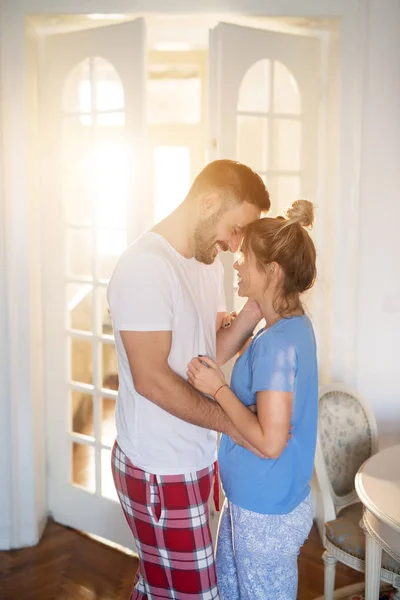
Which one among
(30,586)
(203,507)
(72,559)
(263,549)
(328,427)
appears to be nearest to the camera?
(263,549)

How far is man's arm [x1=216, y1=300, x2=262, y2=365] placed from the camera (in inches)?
87.4

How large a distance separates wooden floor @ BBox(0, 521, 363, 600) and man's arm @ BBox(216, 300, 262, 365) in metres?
1.21

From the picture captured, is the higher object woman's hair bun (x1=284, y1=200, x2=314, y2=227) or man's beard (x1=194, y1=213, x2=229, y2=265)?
woman's hair bun (x1=284, y1=200, x2=314, y2=227)

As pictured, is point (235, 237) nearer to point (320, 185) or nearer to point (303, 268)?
point (303, 268)

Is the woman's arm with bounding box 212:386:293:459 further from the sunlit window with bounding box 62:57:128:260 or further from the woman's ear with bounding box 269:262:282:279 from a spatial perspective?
the sunlit window with bounding box 62:57:128:260

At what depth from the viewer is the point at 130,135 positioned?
2.99 m

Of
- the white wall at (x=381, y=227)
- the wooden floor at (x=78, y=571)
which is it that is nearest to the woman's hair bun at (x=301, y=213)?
the white wall at (x=381, y=227)

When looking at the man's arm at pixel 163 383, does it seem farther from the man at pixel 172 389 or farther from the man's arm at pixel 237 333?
the man's arm at pixel 237 333

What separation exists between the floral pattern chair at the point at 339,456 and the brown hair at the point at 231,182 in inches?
40.6

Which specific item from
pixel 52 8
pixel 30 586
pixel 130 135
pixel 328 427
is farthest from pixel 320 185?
pixel 30 586

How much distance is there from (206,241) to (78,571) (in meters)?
1.78

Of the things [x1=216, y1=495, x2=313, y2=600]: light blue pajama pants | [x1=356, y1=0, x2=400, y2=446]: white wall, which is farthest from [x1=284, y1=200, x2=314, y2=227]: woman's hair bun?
[x1=356, y1=0, x2=400, y2=446]: white wall

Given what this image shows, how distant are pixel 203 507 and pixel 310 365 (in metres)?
0.54

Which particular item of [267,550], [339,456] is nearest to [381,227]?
[339,456]
